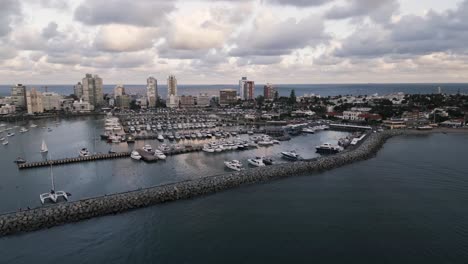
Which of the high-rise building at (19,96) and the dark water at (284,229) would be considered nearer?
the dark water at (284,229)

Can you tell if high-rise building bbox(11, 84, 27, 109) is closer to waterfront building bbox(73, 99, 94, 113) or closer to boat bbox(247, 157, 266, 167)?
waterfront building bbox(73, 99, 94, 113)

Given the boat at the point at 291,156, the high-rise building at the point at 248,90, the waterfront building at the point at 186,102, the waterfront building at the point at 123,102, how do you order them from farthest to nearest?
1. the high-rise building at the point at 248,90
2. the waterfront building at the point at 186,102
3. the waterfront building at the point at 123,102
4. the boat at the point at 291,156

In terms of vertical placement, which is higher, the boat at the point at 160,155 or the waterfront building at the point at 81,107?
the waterfront building at the point at 81,107

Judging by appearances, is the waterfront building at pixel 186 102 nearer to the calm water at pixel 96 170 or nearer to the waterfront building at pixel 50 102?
the waterfront building at pixel 50 102

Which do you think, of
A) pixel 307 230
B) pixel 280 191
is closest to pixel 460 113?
pixel 280 191

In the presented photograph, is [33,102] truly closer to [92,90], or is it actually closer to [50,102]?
[50,102]

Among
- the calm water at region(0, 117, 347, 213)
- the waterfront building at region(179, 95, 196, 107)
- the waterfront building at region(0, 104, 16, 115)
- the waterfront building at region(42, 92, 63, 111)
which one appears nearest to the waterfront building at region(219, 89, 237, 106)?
the waterfront building at region(179, 95, 196, 107)

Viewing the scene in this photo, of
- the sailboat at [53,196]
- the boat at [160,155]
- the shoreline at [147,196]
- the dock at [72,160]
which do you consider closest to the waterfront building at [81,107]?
the dock at [72,160]
